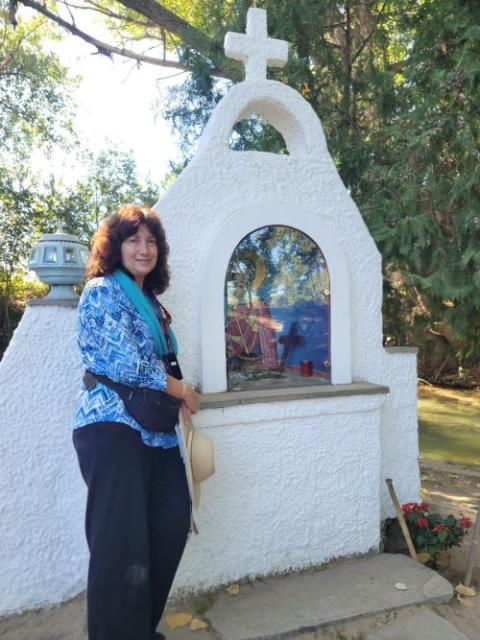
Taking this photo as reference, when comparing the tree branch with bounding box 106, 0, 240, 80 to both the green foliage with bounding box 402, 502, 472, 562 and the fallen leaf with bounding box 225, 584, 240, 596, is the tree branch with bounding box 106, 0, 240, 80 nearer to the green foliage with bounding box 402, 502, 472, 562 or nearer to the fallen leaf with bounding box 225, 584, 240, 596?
the green foliage with bounding box 402, 502, 472, 562

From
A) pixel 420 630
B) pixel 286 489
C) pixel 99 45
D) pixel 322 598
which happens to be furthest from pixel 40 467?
pixel 99 45

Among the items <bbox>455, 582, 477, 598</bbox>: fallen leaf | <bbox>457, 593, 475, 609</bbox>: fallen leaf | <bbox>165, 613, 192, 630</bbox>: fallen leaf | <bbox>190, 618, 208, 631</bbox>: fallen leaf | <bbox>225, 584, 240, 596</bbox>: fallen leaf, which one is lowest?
<bbox>457, 593, 475, 609</bbox>: fallen leaf

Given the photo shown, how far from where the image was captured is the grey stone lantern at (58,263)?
8.09 ft

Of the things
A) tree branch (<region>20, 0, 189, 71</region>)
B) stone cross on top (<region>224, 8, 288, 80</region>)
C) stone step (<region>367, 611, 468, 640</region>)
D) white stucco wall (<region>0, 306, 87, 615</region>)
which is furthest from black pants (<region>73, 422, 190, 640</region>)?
tree branch (<region>20, 0, 189, 71</region>)

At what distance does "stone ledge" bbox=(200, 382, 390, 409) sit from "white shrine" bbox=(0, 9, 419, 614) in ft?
0.03

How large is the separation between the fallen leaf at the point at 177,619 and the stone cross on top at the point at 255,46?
2.96m

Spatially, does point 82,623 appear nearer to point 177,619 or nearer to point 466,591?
point 177,619

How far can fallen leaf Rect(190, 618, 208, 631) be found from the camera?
88.5 inches

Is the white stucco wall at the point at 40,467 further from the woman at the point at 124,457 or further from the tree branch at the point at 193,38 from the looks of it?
the tree branch at the point at 193,38

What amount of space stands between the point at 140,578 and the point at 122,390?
0.70m

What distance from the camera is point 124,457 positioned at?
178 centimetres

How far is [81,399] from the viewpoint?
1895 millimetres

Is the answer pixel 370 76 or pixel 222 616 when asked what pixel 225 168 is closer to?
pixel 222 616

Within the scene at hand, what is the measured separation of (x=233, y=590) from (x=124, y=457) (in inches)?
51.0
